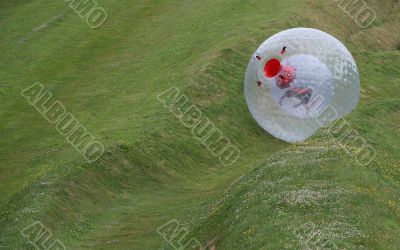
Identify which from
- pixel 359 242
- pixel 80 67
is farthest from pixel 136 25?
pixel 359 242

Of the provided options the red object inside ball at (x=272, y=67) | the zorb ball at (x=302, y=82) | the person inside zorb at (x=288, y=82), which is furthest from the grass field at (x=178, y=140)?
the red object inside ball at (x=272, y=67)

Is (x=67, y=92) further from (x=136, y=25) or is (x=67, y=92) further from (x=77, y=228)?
(x=77, y=228)

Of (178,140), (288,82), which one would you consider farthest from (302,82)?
(178,140)

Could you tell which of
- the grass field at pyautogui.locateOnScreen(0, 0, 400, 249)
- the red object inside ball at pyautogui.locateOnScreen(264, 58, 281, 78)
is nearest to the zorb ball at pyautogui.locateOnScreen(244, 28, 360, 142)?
the red object inside ball at pyautogui.locateOnScreen(264, 58, 281, 78)

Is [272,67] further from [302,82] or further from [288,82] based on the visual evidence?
[302,82]

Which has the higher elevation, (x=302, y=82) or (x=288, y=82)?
(x=302, y=82)

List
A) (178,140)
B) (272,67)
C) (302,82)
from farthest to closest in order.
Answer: (178,140) → (272,67) → (302,82)

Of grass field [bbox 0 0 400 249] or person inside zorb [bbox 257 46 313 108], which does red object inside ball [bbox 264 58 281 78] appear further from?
grass field [bbox 0 0 400 249]

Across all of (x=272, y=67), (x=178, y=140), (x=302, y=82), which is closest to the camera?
(x=302, y=82)
